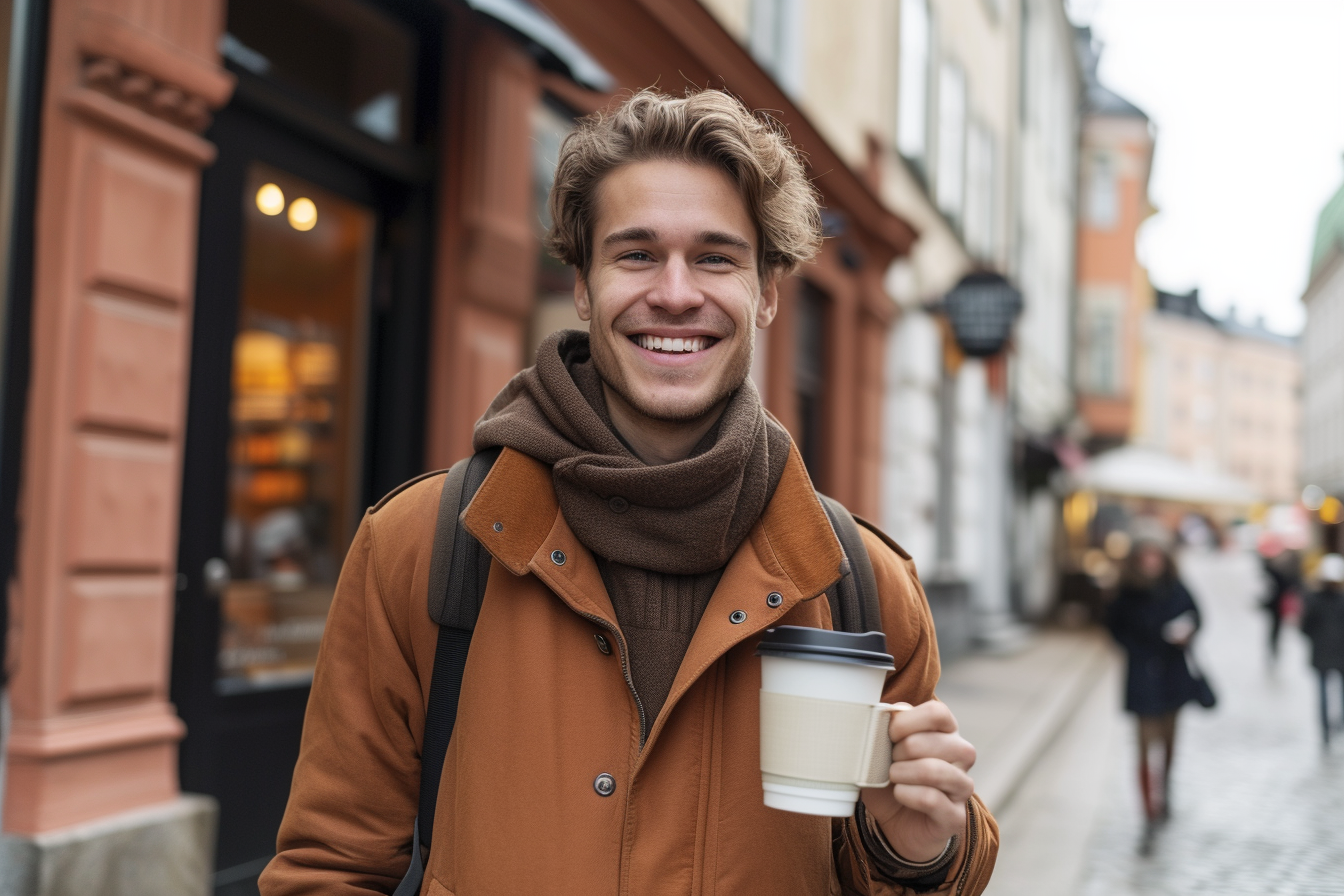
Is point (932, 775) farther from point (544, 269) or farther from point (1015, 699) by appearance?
point (1015, 699)

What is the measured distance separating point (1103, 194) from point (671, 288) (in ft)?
109

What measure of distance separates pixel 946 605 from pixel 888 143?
5.48 metres

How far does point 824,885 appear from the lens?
66.9 inches

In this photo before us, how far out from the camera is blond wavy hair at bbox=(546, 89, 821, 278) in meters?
1.79

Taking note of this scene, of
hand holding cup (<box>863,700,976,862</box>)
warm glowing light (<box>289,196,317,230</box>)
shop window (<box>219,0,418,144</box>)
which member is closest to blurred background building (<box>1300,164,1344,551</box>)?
shop window (<box>219,0,418,144</box>)

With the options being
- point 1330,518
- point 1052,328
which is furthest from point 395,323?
point 1330,518

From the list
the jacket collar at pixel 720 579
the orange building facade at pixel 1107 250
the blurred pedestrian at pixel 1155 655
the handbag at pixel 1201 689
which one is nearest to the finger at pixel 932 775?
the jacket collar at pixel 720 579

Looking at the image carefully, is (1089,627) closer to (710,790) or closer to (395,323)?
(395,323)

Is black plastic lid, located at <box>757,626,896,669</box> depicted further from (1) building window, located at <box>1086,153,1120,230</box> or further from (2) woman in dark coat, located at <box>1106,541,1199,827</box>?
(1) building window, located at <box>1086,153,1120,230</box>

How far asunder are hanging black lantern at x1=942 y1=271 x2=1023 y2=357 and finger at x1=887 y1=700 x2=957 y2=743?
12.7 metres

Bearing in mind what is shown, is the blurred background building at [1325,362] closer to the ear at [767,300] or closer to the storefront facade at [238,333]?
the storefront facade at [238,333]

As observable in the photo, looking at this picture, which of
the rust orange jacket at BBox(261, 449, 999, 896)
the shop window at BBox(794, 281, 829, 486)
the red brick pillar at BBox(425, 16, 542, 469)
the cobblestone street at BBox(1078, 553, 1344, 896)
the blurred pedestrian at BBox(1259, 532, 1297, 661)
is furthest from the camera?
the blurred pedestrian at BBox(1259, 532, 1297, 661)

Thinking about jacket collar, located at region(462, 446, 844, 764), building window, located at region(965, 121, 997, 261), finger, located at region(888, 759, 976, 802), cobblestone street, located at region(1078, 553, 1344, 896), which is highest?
building window, located at region(965, 121, 997, 261)

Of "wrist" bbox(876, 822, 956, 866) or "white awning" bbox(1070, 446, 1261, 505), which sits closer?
"wrist" bbox(876, 822, 956, 866)
